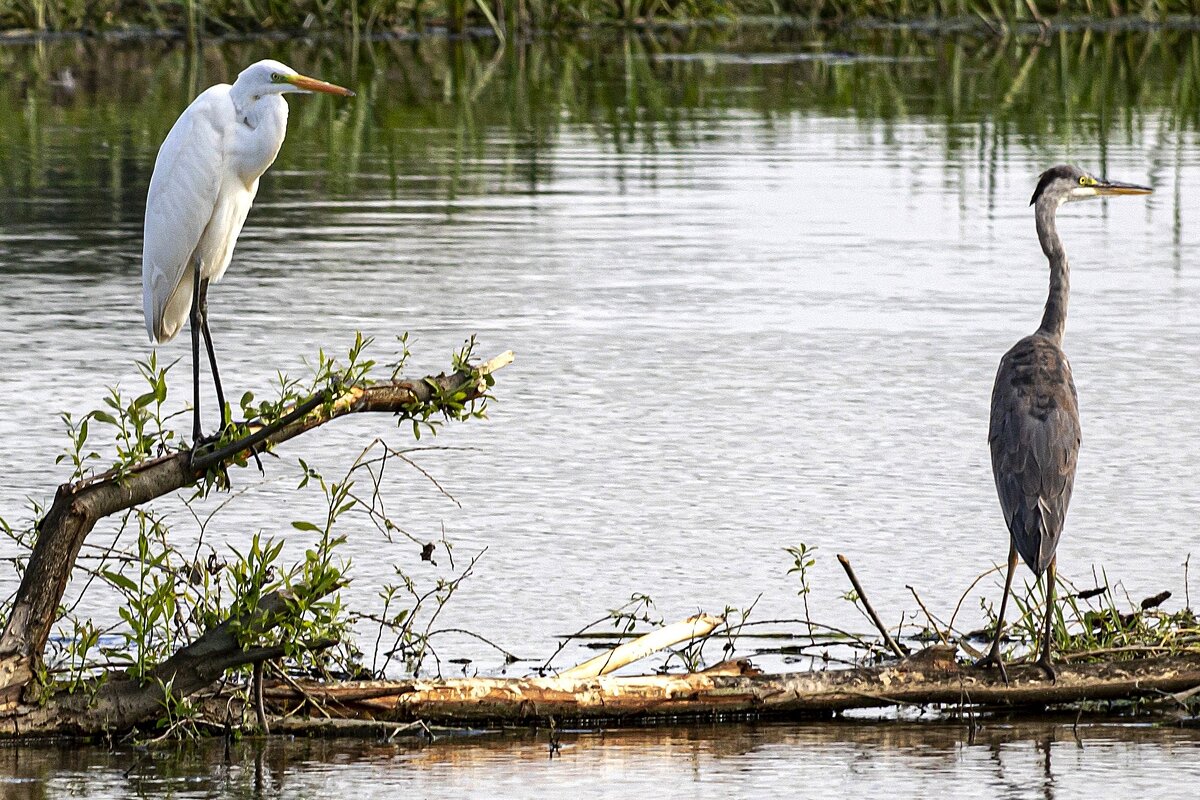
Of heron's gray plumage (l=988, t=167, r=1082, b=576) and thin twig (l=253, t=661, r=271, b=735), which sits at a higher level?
heron's gray plumage (l=988, t=167, r=1082, b=576)

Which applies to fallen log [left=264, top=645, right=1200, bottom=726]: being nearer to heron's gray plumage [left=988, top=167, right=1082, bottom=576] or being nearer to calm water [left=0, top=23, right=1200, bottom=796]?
calm water [left=0, top=23, right=1200, bottom=796]

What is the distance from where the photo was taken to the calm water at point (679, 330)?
23.2 feet

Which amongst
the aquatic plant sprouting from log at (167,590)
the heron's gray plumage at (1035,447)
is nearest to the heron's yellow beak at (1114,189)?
the heron's gray plumage at (1035,447)

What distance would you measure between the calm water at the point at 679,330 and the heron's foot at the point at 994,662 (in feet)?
0.74

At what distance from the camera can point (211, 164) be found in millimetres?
7191

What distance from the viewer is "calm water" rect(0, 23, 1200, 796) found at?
23.2ft

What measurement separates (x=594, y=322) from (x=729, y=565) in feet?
14.0

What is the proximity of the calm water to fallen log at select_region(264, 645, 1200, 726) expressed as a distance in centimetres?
12

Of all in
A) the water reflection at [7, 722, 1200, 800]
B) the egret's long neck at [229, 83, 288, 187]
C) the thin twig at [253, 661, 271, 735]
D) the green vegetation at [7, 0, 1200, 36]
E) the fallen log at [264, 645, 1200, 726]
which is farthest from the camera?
the green vegetation at [7, 0, 1200, 36]

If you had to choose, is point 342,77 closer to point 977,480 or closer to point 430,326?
point 430,326

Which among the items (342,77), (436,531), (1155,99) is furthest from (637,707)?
(342,77)

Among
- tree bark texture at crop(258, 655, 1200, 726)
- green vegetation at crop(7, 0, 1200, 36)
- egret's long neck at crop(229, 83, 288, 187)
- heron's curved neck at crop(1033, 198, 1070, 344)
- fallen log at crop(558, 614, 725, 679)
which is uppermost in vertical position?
green vegetation at crop(7, 0, 1200, 36)

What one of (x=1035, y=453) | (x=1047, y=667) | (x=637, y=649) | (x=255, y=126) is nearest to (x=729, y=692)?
(x=637, y=649)

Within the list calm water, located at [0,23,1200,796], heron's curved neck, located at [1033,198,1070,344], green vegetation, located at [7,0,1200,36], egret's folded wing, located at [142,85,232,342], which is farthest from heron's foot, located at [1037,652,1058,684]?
green vegetation, located at [7,0,1200,36]
